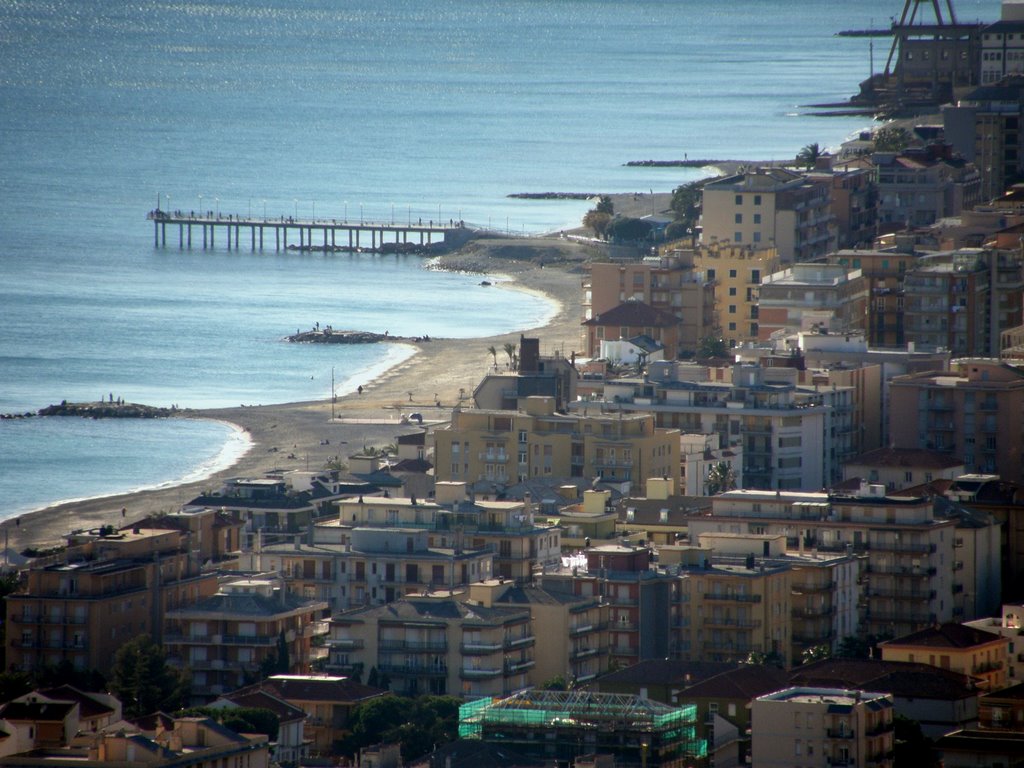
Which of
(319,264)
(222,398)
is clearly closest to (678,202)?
(319,264)

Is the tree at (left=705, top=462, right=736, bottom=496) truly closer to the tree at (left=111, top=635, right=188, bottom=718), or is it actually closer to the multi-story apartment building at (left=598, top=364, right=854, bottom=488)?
the multi-story apartment building at (left=598, top=364, right=854, bottom=488)

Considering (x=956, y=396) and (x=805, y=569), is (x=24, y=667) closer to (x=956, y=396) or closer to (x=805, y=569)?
(x=805, y=569)

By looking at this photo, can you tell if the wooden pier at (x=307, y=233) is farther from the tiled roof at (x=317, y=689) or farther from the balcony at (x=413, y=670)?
the tiled roof at (x=317, y=689)

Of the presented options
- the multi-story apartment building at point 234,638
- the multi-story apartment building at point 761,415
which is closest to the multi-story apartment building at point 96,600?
the multi-story apartment building at point 234,638

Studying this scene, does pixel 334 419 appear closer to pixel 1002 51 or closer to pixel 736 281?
pixel 736 281

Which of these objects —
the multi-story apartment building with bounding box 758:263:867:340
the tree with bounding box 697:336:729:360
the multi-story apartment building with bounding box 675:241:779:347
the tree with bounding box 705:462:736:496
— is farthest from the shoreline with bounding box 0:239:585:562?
the tree with bounding box 705:462:736:496
